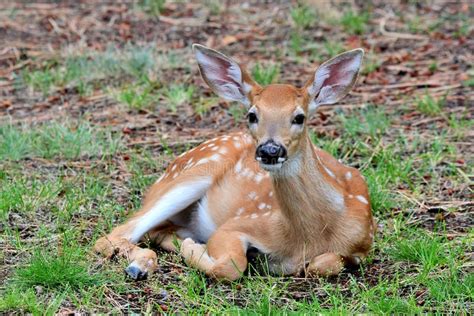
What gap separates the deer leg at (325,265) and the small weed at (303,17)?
5405 mm

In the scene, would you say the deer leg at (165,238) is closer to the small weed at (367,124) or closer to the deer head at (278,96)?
the deer head at (278,96)

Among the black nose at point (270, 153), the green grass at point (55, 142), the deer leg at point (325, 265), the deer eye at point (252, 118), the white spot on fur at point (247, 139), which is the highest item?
the deer eye at point (252, 118)

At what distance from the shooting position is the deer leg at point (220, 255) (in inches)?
205

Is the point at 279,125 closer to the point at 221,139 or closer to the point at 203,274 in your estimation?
the point at 203,274

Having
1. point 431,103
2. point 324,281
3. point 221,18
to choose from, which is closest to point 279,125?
point 324,281

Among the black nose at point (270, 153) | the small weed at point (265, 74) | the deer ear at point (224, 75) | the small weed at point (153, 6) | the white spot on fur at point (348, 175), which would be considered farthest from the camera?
the small weed at point (153, 6)

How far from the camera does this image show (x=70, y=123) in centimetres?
784

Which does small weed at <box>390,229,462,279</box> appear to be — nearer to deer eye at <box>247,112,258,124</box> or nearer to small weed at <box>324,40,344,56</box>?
deer eye at <box>247,112,258,124</box>

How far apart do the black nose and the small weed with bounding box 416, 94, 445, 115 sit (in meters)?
3.15

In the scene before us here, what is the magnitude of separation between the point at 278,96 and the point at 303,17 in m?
5.36

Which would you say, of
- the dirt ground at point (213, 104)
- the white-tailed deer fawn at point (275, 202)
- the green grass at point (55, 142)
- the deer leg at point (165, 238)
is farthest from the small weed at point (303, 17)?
the deer leg at point (165, 238)

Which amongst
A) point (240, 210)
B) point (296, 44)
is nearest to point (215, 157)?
point (240, 210)

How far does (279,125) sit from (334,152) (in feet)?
6.97

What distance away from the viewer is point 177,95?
8406mm
